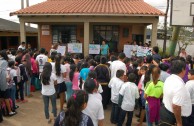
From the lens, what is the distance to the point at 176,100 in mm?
3111

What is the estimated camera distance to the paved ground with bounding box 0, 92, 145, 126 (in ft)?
17.8

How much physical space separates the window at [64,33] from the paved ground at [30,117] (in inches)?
312

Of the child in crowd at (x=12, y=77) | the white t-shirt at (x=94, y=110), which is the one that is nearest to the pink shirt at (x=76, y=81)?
the child in crowd at (x=12, y=77)

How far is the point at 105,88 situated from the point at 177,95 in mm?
3314

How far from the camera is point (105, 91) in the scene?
634cm

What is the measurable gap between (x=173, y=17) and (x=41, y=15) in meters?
6.98

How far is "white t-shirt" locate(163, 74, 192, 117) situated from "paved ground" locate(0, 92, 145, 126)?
2.42 m

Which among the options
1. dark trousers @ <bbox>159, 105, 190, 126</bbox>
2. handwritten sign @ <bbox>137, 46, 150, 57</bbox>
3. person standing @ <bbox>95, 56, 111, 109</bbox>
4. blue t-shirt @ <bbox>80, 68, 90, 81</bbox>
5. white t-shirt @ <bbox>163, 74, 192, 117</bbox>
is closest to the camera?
white t-shirt @ <bbox>163, 74, 192, 117</bbox>

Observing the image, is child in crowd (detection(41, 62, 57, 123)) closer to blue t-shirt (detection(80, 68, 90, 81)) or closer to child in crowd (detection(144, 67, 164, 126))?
blue t-shirt (detection(80, 68, 90, 81))

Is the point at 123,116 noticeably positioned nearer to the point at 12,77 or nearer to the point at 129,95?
the point at 129,95

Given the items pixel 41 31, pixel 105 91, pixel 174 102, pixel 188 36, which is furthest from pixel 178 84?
pixel 188 36

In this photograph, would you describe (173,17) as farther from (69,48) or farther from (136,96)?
(69,48)

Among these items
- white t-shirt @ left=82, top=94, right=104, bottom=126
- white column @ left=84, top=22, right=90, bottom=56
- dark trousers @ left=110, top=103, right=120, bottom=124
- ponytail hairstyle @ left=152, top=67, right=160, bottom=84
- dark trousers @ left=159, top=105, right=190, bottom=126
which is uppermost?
white column @ left=84, top=22, right=90, bottom=56

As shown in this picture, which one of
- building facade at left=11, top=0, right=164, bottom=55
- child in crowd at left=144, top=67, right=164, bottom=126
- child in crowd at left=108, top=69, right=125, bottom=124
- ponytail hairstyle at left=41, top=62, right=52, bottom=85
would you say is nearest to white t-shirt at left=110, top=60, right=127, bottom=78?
child in crowd at left=108, top=69, right=125, bottom=124
